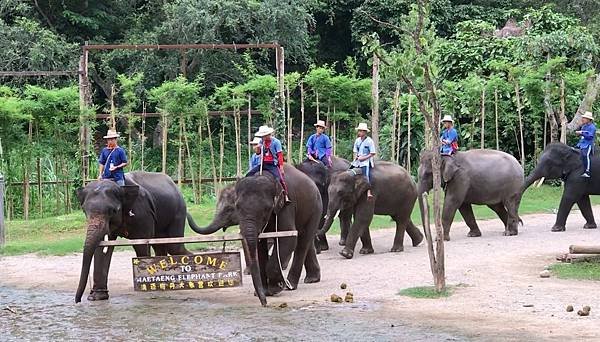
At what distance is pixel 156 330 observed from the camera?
33.8 feet

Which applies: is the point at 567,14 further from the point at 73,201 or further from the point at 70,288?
the point at 70,288

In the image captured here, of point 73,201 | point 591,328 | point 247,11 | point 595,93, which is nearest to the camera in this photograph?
point 591,328

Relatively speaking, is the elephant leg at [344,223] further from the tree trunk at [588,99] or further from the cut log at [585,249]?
the tree trunk at [588,99]

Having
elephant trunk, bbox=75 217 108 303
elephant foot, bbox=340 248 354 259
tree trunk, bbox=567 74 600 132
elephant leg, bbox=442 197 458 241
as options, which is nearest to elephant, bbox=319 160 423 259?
elephant foot, bbox=340 248 354 259

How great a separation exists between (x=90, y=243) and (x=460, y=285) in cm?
455

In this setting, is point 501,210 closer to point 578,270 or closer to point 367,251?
point 367,251

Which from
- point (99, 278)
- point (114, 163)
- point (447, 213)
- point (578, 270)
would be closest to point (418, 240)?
point (447, 213)

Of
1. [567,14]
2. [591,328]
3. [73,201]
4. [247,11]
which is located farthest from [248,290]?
[567,14]

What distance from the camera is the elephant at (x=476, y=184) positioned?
17578 mm

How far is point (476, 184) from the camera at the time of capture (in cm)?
1791

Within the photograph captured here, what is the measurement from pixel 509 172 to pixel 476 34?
13.1m

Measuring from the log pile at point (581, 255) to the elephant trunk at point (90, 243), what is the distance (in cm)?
637

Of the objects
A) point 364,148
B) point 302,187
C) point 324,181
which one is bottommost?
point 324,181

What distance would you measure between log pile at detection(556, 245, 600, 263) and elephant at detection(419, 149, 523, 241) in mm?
3565
